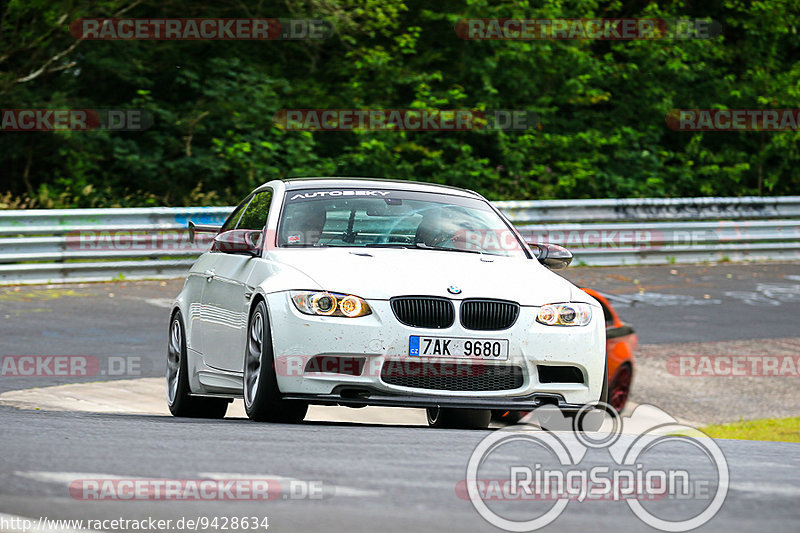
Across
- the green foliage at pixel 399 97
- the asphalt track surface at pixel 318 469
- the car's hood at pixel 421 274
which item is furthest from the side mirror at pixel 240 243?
the green foliage at pixel 399 97

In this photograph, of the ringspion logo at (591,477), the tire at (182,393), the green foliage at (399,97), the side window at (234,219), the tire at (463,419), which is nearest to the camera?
the ringspion logo at (591,477)

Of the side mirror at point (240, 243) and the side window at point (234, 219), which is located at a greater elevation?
the side mirror at point (240, 243)

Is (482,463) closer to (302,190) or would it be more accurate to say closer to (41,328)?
(302,190)

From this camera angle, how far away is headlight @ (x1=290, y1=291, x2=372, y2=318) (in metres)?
7.61

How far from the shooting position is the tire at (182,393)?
9617mm

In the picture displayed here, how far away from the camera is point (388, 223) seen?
8.74 meters

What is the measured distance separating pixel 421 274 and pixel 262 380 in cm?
109

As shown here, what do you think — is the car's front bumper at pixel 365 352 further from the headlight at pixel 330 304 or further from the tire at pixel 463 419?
the tire at pixel 463 419

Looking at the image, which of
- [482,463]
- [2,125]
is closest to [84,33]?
[2,125]

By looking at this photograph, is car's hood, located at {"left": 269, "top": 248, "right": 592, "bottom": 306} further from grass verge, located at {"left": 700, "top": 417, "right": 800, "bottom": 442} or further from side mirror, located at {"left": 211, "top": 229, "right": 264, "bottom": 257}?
grass verge, located at {"left": 700, "top": 417, "right": 800, "bottom": 442}

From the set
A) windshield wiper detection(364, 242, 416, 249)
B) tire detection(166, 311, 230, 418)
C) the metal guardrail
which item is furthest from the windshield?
the metal guardrail

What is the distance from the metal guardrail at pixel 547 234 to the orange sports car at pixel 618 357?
893 cm

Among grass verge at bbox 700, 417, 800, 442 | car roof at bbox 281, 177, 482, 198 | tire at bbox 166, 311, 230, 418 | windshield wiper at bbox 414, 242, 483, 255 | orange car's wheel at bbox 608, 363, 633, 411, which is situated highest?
car roof at bbox 281, 177, 482, 198

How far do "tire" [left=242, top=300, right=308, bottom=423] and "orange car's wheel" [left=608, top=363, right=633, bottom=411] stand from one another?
4.30 m
